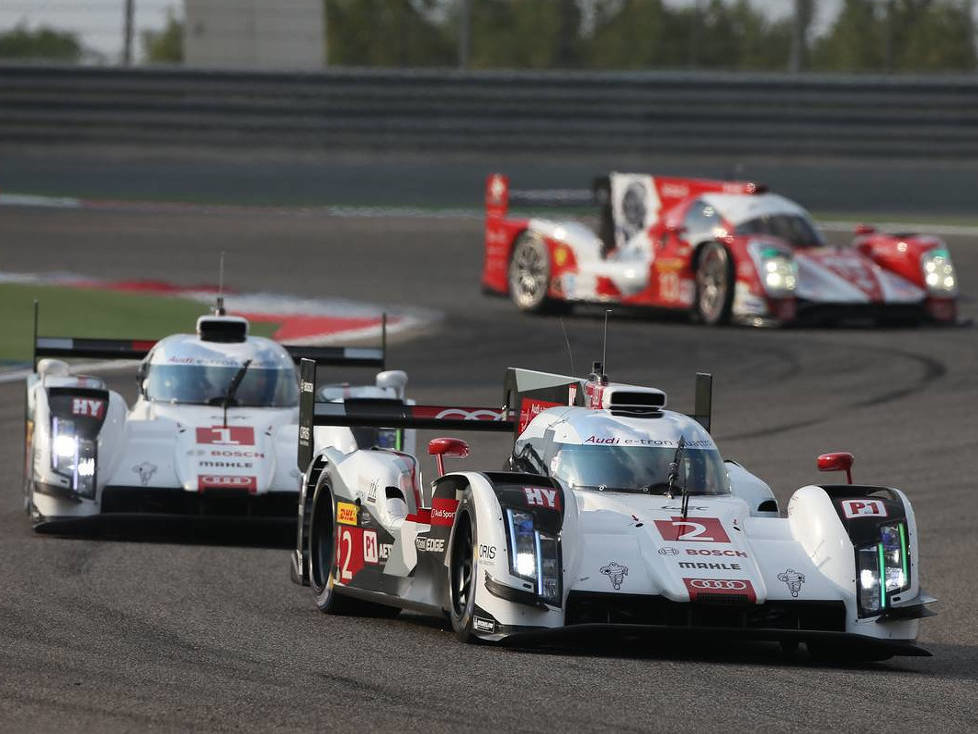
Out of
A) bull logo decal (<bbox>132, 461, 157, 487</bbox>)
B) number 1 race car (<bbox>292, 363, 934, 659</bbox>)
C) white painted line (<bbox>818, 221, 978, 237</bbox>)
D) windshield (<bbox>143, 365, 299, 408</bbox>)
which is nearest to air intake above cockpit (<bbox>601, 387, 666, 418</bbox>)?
number 1 race car (<bbox>292, 363, 934, 659</bbox>)

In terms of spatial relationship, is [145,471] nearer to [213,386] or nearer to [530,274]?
[213,386]

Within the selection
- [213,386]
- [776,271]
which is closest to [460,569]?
[213,386]

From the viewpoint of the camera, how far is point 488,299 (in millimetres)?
26109

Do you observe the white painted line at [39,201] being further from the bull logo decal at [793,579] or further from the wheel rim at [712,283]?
the bull logo decal at [793,579]

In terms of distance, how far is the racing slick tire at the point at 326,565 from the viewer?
393 inches

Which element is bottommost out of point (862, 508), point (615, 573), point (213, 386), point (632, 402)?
point (615, 573)

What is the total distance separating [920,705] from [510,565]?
6.02 feet

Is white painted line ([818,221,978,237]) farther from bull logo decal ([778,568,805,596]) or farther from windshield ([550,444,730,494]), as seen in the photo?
bull logo decal ([778,568,805,596])

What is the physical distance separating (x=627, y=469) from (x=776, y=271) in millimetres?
13172

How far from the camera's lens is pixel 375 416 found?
10.6 m

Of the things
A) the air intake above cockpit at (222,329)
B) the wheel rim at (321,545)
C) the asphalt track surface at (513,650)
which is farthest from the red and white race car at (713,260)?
the wheel rim at (321,545)

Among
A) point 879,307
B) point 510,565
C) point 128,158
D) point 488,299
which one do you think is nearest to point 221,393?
point 510,565

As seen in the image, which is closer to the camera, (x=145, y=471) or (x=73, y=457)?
(x=73, y=457)

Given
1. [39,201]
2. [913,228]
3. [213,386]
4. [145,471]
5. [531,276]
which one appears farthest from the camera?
[39,201]
